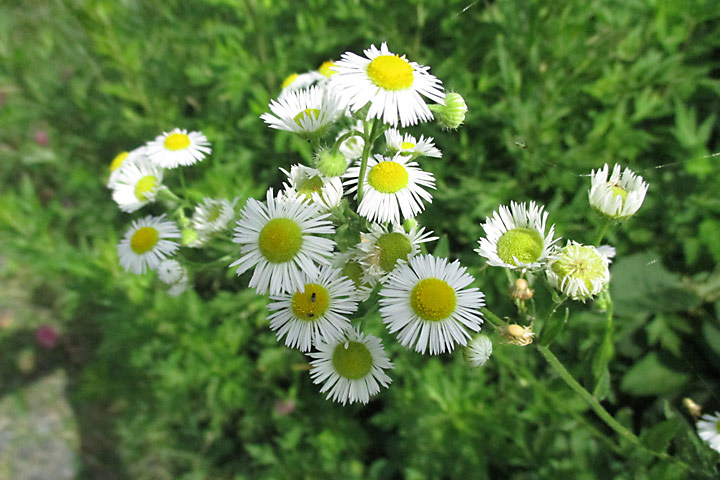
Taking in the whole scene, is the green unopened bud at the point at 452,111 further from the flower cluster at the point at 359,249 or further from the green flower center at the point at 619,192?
the green flower center at the point at 619,192

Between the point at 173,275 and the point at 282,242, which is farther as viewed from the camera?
the point at 173,275

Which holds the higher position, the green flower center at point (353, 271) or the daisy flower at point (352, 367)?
the green flower center at point (353, 271)

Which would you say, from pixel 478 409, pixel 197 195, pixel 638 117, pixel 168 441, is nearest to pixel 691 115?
pixel 638 117

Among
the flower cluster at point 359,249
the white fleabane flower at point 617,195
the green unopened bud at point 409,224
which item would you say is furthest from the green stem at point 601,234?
the green unopened bud at point 409,224

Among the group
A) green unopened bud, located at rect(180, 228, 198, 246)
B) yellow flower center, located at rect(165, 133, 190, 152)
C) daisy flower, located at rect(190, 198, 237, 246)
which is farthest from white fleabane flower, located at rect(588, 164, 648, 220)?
yellow flower center, located at rect(165, 133, 190, 152)

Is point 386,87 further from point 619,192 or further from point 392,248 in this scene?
point 619,192

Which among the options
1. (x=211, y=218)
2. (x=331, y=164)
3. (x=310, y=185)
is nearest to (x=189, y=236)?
(x=211, y=218)
